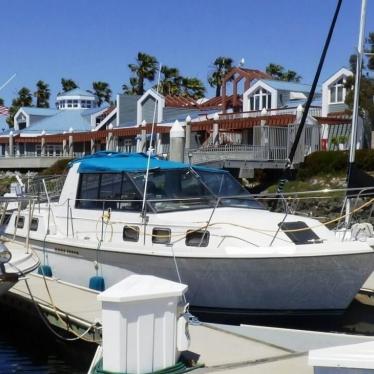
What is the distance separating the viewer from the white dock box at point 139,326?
6375mm

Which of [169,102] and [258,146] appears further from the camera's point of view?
[169,102]

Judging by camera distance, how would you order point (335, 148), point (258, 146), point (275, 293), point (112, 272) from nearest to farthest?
point (275, 293)
point (112, 272)
point (258, 146)
point (335, 148)

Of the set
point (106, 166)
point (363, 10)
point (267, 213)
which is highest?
point (363, 10)

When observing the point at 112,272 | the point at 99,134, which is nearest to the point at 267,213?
the point at 112,272

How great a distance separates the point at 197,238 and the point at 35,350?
3.07 m

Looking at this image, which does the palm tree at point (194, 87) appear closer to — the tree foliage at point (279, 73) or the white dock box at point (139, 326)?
the tree foliage at point (279, 73)

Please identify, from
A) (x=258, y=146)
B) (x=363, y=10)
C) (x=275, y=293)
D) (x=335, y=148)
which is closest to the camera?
(x=275, y=293)

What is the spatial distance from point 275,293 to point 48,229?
16.6ft

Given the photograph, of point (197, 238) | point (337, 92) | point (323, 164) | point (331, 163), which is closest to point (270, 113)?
point (337, 92)

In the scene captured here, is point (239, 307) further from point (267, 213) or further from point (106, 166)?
point (106, 166)

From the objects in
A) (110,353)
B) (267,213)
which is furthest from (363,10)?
(110,353)

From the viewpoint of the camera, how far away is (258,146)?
32938mm

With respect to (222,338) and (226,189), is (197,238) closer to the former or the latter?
(226,189)

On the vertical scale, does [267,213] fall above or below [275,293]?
above
